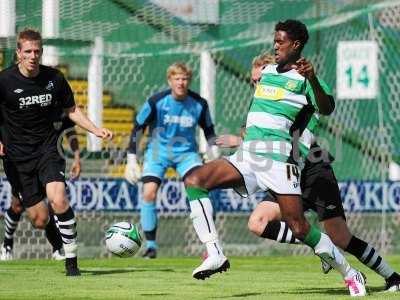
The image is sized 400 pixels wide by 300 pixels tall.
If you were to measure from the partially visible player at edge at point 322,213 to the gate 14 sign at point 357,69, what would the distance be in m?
7.06

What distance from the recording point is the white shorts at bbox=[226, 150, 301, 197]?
29.2ft

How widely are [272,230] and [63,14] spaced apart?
699cm

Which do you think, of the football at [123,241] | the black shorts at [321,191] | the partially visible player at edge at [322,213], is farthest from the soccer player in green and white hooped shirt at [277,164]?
the football at [123,241]

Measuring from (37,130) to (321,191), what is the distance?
2854mm

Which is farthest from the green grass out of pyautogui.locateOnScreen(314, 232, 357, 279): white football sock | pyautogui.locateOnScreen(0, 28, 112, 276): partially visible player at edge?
pyautogui.locateOnScreen(0, 28, 112, 276): partially visible player at edge

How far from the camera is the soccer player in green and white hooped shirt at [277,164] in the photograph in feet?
29.3

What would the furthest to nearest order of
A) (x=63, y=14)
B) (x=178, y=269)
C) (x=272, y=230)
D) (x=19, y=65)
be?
(x=63, y=14)
(x=178, y=269)
(x=19, y=65)
(x=272, y=230)

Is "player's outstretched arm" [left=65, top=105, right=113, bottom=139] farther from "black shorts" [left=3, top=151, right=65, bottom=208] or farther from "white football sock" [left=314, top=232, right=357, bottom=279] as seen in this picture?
"white football sock" [left=314, top=232, right=357, bottom=279]

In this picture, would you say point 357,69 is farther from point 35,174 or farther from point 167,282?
point 167,282

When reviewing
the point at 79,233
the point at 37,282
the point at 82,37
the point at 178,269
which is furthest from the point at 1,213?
the point at 37,282

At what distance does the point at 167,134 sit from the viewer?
50.7 ft

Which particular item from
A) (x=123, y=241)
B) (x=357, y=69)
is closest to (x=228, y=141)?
(x=123, y=241)

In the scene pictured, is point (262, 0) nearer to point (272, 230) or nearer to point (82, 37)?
point (82, 37)

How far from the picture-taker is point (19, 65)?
37.1 feet
